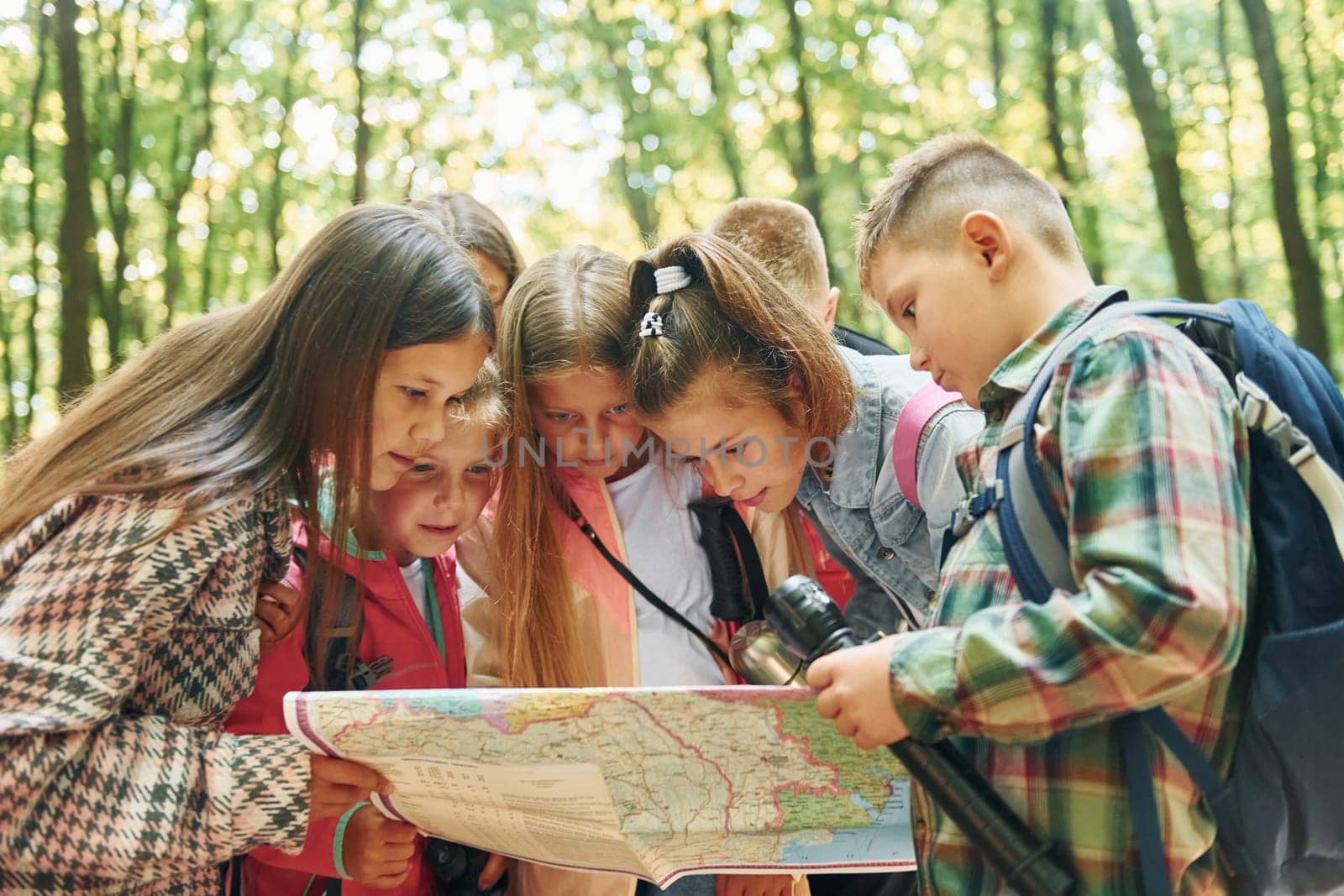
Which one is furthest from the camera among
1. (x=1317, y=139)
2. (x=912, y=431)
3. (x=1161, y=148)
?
(x=1317, y=139)

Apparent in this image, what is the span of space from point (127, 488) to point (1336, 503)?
1.55 meters

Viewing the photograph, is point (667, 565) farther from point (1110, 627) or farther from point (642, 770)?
point (1110, 627)

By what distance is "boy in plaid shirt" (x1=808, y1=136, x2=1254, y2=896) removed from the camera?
1.12m

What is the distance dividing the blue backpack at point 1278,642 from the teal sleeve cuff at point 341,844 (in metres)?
1.16

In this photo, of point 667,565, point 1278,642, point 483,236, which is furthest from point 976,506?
point 483,236

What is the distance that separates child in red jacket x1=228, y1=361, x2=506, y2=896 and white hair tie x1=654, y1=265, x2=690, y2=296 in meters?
0.44

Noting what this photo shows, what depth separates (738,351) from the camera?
2107 millimetres

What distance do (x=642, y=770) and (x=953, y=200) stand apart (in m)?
1.07

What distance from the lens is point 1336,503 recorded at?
1149 millimetres

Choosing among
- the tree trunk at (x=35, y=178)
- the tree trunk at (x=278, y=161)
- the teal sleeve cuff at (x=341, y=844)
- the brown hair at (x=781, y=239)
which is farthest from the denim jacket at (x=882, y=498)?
the tree trunk at (x=278, y=161)

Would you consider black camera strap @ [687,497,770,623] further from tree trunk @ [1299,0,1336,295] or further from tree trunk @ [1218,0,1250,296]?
tree trunk @ [1218,0,1250,296]

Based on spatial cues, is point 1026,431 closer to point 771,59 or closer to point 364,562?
point 364,562

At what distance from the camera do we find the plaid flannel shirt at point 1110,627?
1.11 meters

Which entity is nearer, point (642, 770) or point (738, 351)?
point (642, 770)
